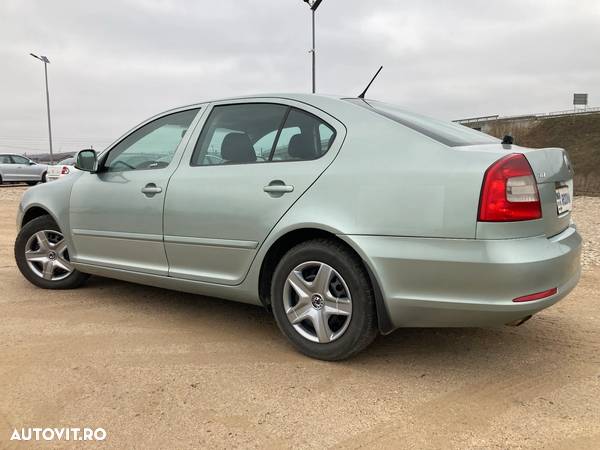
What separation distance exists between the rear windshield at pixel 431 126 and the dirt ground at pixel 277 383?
1.28 m

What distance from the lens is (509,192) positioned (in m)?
2.46

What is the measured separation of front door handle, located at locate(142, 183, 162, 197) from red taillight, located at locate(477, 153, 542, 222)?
219cm

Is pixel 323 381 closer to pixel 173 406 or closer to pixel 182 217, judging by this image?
pixel 173 406

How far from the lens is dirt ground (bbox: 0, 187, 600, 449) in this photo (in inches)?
88.0

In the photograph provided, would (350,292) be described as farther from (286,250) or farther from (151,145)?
(151,145)

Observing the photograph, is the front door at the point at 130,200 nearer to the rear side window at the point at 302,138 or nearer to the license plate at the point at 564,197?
the rear side window at the point at 302,138

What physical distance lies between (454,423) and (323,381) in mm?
718

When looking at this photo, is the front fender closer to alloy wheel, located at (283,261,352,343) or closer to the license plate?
alloy wheel, located at (283,261,352,343)

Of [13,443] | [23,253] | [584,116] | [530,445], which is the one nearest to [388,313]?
[530,445]

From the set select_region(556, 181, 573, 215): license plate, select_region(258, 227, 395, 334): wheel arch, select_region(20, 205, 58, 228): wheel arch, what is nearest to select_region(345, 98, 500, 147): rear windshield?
select_region(556, 181, 573, 215): license plate

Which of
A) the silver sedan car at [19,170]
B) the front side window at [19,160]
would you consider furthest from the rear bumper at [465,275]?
the front side window at [19,160]

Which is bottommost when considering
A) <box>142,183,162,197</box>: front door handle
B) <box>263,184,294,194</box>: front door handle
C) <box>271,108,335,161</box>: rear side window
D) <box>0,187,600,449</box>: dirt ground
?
<box>0,187,600,449</box>: dirt ground

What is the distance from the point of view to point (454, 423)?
231cm

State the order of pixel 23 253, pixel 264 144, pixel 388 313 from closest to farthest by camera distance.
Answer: pixel 388 313 < pixel 264 144 < pixel 23 253
